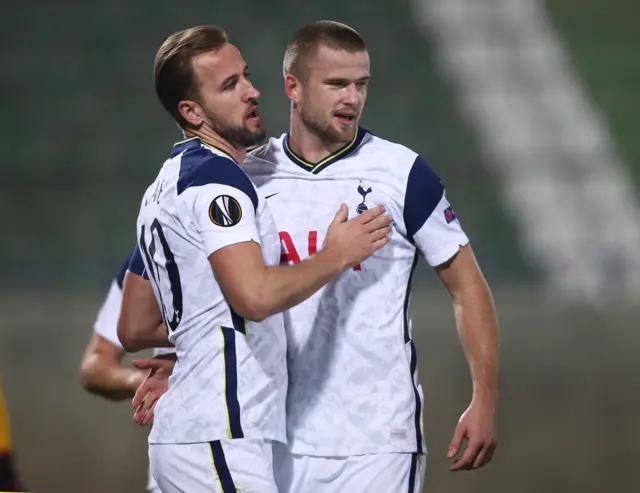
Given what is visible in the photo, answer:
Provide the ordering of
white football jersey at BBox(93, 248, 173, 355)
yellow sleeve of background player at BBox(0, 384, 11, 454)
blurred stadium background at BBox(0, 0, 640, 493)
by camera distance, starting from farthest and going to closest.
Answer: blurred stadium background at BBox(0, 0, 640, 493)
white football jersey at BBox(93, 248, 173, 355)
yellow sleeve of background player at BBox(0, 384, 11, 454)

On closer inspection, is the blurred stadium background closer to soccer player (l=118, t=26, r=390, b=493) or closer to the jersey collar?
the jersey collar

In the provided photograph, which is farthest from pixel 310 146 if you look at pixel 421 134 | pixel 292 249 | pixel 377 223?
pixel 421 134

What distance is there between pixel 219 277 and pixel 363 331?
48 cm

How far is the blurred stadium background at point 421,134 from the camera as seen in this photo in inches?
253

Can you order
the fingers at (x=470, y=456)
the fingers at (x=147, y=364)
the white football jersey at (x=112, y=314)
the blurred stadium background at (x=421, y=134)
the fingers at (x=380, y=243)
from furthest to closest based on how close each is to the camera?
the blurred stadium background at (x=421, y=134) → the white football jersey at (x=112, y=314) → the fingers at (x=147, y=364) → the fingers at (x=470, y=456) → the fingers at (x=380, y=243)

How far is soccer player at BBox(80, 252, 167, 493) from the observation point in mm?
3125

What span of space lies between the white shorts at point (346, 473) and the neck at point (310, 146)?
0.73m

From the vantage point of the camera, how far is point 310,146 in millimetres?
2727

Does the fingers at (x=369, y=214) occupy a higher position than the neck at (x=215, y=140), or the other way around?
the neck at (x=215, y=140)

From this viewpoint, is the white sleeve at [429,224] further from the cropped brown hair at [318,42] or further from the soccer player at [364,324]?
the cropped brown hair at [318,42]

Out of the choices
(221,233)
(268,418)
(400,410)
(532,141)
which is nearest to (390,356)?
(400,410)

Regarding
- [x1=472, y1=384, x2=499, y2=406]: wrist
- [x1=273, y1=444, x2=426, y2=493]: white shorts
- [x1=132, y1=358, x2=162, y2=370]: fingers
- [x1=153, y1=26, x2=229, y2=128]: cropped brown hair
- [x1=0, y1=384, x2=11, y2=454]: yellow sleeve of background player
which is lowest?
[x1=273, y1=444, x2=426, y2=493]: white shorts

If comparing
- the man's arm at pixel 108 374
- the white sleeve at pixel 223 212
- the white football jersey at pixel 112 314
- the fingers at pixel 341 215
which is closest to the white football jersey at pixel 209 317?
the white sleeve at pixel 223 212

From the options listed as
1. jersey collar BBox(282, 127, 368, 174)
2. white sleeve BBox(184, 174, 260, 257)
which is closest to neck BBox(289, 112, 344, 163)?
jersey collar BBox(282, 127, 368, 174)
